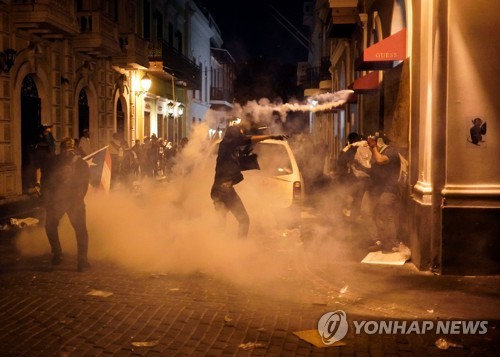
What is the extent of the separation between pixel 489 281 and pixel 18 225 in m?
8.01

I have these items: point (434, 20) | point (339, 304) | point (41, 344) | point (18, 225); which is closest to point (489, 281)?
point (339, 304)

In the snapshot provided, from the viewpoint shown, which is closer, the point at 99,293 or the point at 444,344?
the point at 444,344

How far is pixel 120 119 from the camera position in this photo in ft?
80.9

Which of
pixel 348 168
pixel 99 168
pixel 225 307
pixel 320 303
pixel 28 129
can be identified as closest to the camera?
pixel 225 307

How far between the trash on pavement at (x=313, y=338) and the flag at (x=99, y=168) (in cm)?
549

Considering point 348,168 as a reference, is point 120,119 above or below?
above

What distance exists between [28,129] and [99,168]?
7.85 meters

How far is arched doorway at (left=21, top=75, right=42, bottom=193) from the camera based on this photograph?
16266 mm

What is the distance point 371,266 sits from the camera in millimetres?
7691

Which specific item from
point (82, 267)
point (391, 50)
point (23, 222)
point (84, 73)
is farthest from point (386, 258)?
point (84, 73)

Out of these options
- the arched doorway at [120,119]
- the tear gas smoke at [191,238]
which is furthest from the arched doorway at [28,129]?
the arched doorway at [120,119]

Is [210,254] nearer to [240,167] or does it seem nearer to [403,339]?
[240,167]

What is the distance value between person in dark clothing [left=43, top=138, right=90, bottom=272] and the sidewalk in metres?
0.44

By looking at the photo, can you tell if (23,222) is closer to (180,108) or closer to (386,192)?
(386,192)
